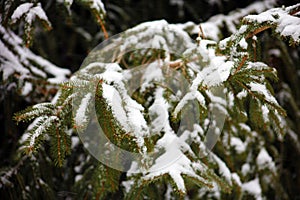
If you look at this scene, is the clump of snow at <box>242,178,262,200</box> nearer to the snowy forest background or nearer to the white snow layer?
the snowy forest background

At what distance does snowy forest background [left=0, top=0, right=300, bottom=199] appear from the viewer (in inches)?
60.7

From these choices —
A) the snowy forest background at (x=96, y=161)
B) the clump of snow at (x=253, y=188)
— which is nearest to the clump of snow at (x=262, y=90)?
the snowy forest background at (x=96, y=161)

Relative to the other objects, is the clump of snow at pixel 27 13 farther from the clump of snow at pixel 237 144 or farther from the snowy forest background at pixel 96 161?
the clump of snow at pixel 237 144

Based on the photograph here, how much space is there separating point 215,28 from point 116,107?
1192 millimetres

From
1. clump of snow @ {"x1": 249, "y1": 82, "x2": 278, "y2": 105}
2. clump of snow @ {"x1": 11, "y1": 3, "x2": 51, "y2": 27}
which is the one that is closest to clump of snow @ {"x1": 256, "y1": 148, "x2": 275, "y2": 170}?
clump of snow @ {"x1": 249, "y1": 82, "x2": 278, "y2": 105}

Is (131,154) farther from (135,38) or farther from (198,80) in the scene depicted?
(135,38)

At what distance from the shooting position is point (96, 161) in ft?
5.83

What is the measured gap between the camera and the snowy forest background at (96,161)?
1.54 metres

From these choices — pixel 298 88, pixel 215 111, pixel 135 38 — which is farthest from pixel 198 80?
pixel 298 88

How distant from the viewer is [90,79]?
1.24 meters

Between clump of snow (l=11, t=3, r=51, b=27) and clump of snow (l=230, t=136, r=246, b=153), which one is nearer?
clump of snow (l=11, t=3, r=51, b=27)

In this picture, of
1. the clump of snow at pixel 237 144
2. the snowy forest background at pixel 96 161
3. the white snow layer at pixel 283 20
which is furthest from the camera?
the clump of snow at pixel 237 144

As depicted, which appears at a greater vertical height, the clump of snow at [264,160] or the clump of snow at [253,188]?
the clump of snow at [264,160]

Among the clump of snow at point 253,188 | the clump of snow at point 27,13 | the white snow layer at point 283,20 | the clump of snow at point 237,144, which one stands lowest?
the clump of snow at point 253,188
